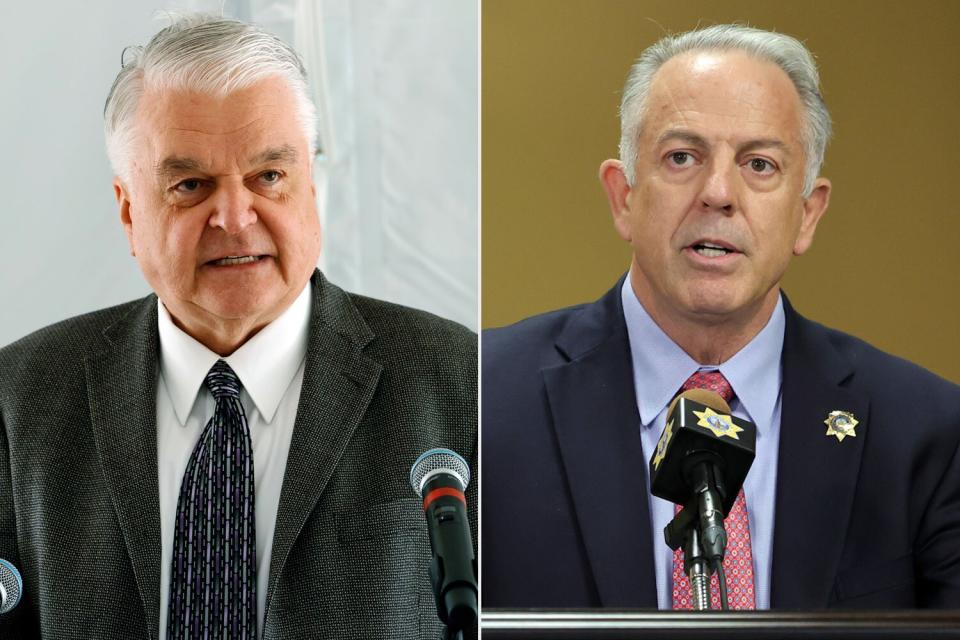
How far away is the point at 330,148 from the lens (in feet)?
7.38

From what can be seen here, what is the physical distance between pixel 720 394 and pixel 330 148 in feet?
3.29

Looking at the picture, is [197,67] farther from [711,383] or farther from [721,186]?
[711,383]

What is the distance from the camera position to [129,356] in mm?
2248

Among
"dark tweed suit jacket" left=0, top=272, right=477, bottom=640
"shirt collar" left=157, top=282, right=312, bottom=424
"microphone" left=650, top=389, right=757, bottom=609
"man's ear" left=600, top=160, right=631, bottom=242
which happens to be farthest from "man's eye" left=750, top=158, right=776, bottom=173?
"shirt collar" left=157, top=282, right=312, bottom=424

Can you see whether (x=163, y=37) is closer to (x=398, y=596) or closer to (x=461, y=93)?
(x=461, y=93)

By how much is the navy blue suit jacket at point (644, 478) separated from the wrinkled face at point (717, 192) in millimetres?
120

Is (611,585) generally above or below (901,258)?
below

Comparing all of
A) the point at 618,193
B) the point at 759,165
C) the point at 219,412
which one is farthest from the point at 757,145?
the point at 219,412

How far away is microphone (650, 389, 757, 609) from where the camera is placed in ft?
7.20

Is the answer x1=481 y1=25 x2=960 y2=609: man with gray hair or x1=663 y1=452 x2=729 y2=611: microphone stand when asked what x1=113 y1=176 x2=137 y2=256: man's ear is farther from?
x1=663 y1=452 x2=729 y2=611: microphone stand

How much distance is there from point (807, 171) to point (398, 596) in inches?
50.2

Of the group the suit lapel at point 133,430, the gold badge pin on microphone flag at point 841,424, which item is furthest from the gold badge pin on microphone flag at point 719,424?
the suit lapel at point 133,430

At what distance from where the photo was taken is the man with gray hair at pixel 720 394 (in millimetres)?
2588

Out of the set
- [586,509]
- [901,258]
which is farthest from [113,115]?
[901,258]
